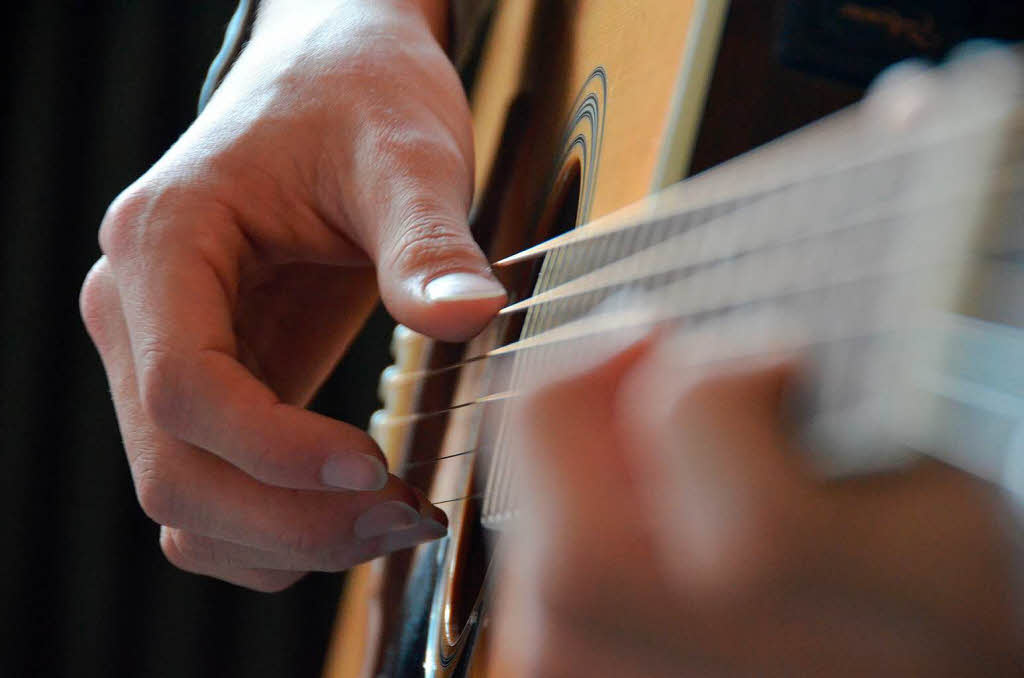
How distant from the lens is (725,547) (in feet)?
0.86

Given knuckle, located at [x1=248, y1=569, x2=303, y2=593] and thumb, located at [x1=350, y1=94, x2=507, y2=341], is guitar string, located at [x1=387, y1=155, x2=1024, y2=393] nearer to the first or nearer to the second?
thumb, located at [x1=350, y1=94, x2=507, y2=341]

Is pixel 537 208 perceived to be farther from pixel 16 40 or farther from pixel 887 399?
pixel 16 40

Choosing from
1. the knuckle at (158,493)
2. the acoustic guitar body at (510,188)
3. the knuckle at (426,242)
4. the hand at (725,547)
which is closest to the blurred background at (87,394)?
the acoustic guitar body at (510,188)

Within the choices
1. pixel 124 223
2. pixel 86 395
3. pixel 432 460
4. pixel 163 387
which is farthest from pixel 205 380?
pixel 86 395

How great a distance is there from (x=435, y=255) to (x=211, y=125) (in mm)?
237

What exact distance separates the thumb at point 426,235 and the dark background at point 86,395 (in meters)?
0.99

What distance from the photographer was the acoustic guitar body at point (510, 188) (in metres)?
0.52

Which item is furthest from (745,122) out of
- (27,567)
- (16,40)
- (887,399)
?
(27,567)

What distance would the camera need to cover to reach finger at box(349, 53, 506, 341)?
44 centimetres

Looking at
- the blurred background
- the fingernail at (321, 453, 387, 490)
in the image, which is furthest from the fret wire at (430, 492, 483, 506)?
the blurred background

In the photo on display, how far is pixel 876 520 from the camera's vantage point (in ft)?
0.78

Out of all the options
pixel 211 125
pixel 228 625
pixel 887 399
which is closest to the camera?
pixel 887 399

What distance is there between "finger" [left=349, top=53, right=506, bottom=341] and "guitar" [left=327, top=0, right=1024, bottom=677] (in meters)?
0.05

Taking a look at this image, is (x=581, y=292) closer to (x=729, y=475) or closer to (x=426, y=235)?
(x=426, y=235)
